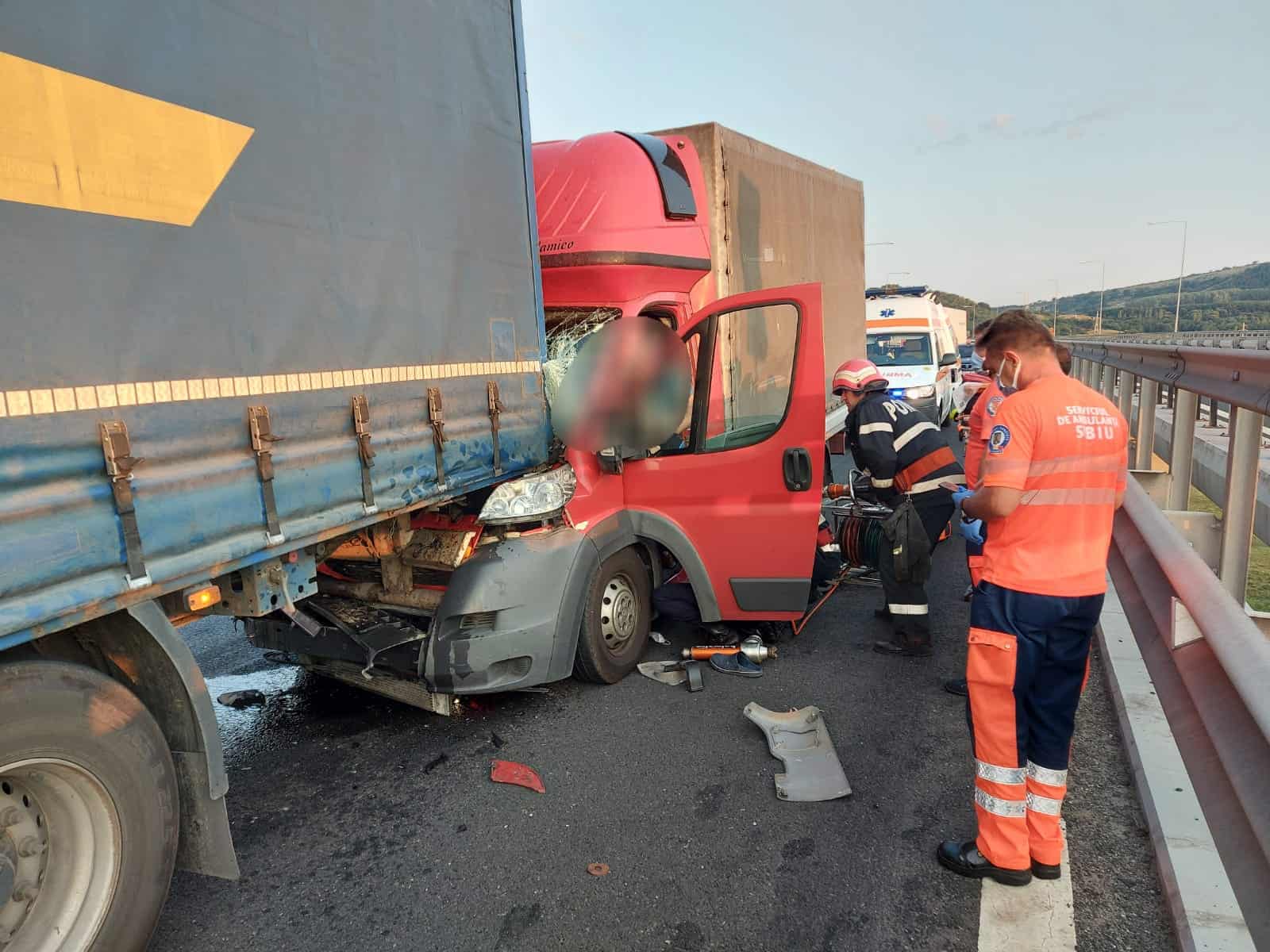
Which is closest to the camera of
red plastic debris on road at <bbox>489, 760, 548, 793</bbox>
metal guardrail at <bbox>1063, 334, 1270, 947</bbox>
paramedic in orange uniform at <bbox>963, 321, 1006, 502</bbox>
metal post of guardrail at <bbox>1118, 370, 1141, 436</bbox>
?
metal guardrail at <bbox>1063, 334, 1270, 947</bbox>

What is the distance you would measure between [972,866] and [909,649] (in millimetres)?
1995

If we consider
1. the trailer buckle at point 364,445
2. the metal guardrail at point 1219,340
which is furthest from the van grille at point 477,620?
the metal guardrail at point 1219,340

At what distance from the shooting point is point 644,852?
2.88 metres

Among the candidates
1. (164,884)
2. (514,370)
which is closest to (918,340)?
(514,370)

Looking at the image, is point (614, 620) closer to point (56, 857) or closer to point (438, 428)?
point (438, 428)

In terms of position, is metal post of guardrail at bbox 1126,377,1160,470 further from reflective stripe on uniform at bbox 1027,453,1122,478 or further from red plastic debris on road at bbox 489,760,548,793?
red plastic debris on road at bbox 489,760,548,793

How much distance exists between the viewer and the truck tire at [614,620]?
409 cm

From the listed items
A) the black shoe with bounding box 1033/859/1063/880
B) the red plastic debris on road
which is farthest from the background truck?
the black shoe with bounding box 1033/859/1063/880

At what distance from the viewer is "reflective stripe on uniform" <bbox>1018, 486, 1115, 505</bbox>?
2.56 m

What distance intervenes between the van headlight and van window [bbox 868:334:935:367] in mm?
11031

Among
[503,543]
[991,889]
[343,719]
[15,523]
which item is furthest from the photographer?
[343,719]

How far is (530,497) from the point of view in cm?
379

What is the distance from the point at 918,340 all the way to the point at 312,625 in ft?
42.3

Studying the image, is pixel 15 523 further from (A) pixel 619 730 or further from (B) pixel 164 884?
(A) pixel 619 730
